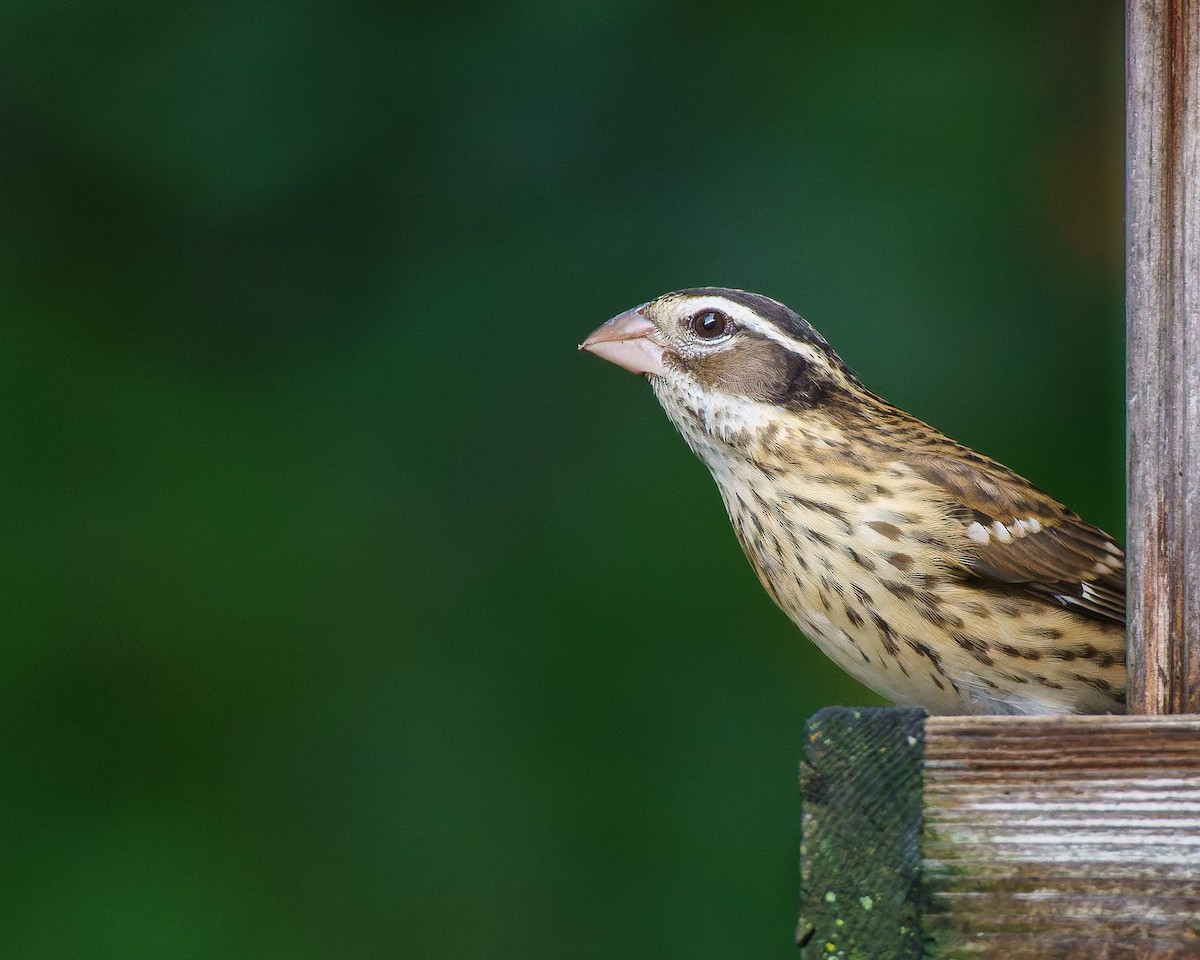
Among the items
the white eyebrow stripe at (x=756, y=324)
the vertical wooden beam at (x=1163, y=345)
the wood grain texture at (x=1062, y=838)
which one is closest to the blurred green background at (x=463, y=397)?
the white eyebrow stripe at (x=756, y=324)

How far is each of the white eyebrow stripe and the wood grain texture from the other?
81.6 inches

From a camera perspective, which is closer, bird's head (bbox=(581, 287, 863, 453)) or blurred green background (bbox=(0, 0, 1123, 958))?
bird's head (bbox=(581, 287, 863, 453))

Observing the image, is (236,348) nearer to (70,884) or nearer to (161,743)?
(161,743)

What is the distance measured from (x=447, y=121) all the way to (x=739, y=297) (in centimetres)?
166

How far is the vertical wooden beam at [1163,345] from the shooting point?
8.28 feet

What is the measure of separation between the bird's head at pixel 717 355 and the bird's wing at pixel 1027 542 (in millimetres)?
416

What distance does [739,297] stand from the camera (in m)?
4.09

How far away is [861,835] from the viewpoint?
2018 mm

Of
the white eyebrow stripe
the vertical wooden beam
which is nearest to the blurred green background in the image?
the white eyebrow stripe

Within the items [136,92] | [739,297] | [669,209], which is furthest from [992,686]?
[136,92]

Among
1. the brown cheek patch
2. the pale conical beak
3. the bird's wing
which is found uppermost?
the pale conical beak

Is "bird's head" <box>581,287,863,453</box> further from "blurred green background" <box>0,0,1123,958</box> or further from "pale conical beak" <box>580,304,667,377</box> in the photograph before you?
"blurred green background" <box>0,0,1123,958</box>

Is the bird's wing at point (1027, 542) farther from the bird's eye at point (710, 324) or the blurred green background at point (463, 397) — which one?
the blurred green background at point (463, 397)

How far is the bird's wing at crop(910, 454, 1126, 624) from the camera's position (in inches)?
137
